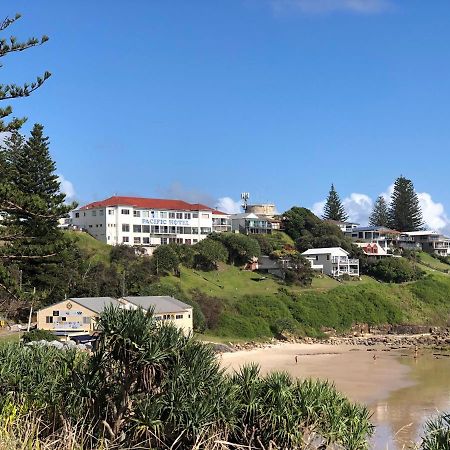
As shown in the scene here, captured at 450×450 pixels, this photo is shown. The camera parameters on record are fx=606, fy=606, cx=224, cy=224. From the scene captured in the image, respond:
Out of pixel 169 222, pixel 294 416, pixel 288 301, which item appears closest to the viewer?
pixel 294 416

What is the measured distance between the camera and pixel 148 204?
61.6 meters

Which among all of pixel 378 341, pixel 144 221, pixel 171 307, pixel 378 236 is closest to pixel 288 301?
pixel 378 341

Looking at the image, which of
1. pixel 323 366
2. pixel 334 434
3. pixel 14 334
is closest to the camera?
pixel 334 434

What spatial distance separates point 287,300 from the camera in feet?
172

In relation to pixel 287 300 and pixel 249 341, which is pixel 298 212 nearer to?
pixel 287 300

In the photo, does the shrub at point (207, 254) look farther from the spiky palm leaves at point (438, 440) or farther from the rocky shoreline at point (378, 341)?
the spiky palm leaves at point (438, 440)

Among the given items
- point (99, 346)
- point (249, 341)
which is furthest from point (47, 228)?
point (249, 341)

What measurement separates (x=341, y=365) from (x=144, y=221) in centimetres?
2920

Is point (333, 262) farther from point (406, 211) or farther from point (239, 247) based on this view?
point (406, 211)

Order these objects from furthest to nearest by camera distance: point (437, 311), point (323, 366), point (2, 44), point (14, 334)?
point (437, 311) → point (323, 366) → point (14, 334) → point (2, 44)

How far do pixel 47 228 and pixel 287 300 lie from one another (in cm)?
3545

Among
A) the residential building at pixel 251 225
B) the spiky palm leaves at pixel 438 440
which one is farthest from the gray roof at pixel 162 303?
the residential building at pixel 251 225

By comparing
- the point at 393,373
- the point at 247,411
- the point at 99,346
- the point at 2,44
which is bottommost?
the point at 393,373

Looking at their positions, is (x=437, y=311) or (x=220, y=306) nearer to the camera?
(x=220, y=306)
